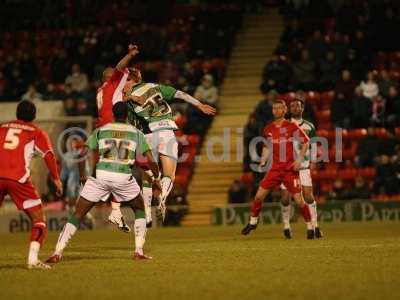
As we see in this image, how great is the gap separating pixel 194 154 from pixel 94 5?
29.4 feet

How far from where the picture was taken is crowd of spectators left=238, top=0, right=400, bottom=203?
81.8 feet

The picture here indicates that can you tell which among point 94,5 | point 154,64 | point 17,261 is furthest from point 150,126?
point 94,5

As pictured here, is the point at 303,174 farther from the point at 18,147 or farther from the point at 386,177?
the point at 386,177

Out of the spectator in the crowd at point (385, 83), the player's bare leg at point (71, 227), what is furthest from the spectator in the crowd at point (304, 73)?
the player's bare leg at point (71, 227)

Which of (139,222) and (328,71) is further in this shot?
(328,71)

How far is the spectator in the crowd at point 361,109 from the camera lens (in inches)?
1003

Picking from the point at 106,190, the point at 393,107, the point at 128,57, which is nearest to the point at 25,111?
the point at 106,190

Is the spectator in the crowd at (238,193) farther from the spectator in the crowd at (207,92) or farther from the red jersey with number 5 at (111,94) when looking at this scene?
the red jersey with number 5 at (111,94)

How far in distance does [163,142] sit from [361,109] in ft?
33.7

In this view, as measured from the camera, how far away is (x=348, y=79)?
2664 centimetres

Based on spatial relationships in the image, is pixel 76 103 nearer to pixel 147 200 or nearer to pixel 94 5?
pixel 94 5

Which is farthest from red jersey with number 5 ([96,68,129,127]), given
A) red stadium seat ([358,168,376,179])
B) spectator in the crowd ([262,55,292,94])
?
spectator in the crowd ([262,55,292,94])

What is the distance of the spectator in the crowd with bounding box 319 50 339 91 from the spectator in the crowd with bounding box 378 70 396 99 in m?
1.56

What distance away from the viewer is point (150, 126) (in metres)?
16.3
